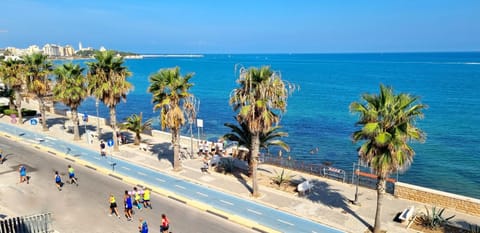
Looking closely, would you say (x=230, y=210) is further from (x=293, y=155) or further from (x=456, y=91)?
(x=456, y=91)

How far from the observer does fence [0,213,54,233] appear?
15766 millimetres

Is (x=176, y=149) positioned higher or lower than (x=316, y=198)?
higher

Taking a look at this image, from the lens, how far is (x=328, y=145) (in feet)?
144

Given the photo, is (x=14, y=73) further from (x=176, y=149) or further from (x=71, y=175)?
(x=176, y=149)

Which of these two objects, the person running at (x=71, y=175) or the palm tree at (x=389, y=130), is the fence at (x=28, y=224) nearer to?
the person running at (x=71, y=175)

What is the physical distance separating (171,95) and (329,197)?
485 inches

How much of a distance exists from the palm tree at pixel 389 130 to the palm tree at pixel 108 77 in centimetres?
2039

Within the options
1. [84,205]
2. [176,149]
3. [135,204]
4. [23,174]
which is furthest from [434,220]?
[23,174]

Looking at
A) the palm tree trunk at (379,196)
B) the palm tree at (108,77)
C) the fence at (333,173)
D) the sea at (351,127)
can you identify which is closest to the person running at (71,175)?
the palm tree at (108,77)

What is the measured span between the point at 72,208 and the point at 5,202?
4.26 meters

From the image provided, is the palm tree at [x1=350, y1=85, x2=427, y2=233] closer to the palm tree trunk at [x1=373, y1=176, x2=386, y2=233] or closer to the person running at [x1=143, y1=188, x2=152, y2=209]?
the palm tree trunk at [x1=373, y1=176, x2=386, y2=233]

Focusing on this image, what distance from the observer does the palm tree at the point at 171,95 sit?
24.7 meters

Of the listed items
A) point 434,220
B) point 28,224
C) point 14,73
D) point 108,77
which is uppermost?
point 14,73

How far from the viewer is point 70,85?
32781 mm
